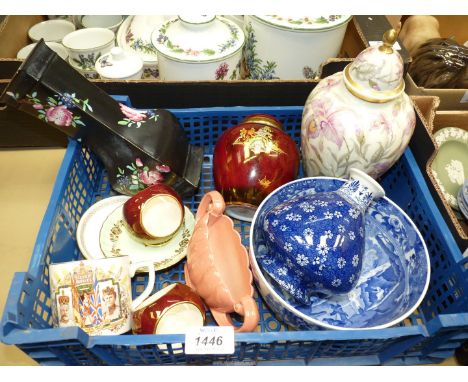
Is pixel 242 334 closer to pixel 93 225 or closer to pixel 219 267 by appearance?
pixel 219 267

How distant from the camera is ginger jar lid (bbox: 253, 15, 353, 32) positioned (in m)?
0.77

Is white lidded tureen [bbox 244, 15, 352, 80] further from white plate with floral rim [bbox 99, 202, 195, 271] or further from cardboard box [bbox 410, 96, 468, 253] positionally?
white plate with floral rim [bbox 99, 202, 195, 271]

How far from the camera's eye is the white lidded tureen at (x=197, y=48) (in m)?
0.78

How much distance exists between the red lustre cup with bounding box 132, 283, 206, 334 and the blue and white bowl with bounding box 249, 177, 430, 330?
0.10m

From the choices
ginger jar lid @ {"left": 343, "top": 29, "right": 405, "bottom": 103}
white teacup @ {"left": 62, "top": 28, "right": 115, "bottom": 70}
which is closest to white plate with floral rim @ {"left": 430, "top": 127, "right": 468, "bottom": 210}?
ginger jar lid @ {"left": 343, "top": 29, "right": 405, "bottom": 103}

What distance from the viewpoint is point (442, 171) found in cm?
87

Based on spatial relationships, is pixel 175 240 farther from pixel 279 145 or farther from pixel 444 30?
pixel 444 30

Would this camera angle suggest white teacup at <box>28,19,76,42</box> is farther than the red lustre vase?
Yes

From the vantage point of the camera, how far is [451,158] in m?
0.88

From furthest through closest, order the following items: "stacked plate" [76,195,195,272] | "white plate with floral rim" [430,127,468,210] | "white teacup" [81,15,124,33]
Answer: "white teacup" [81,15,124,33] → "white plate with floral rim" [430,127,468,210] → "stacked plate" [76,195,195,272]

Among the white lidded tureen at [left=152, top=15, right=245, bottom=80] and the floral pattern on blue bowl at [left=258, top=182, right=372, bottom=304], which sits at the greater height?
the white lidded tureen at [left=152, top=15, right=245, bottom=80]

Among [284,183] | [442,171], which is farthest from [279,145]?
[442,171]

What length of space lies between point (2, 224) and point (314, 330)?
27.2 inches

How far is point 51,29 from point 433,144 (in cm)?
98
